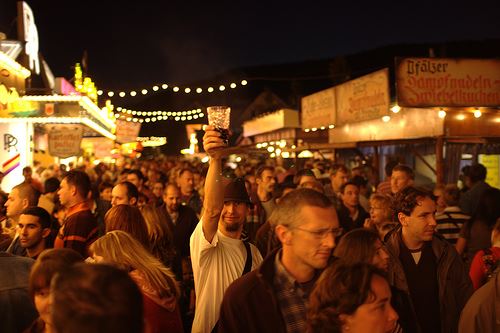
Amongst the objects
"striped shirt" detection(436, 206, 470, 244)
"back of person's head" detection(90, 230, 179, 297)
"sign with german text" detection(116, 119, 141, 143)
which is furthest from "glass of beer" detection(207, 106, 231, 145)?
"sign with german text" detection(116, 119, 141, 143)

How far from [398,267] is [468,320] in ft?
2.75

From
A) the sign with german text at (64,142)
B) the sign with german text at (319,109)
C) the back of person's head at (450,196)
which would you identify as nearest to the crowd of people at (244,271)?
the back of person's head at (450,196)

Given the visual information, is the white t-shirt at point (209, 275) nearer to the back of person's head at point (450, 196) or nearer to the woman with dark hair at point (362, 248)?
the woman with dark hair at point (362, 248)

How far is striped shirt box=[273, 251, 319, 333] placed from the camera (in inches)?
117

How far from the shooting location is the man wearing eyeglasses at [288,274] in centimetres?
293

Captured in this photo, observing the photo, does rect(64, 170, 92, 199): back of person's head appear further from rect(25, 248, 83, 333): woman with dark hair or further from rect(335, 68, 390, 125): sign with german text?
rect(335, 68, 390, 125): sign with german text

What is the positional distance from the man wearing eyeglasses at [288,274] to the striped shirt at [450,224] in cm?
451

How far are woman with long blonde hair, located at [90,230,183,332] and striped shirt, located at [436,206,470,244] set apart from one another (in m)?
4.60

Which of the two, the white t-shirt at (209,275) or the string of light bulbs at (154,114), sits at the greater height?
the string of light bulbs at (154,114)

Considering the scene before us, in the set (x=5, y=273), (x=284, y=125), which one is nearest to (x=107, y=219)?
(x=5, y=273)

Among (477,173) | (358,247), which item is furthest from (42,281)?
(477,173)

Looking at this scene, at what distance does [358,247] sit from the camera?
3855 millimetres

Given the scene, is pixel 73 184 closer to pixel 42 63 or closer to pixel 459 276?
pixel 459 276

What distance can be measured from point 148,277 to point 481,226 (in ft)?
15.0
